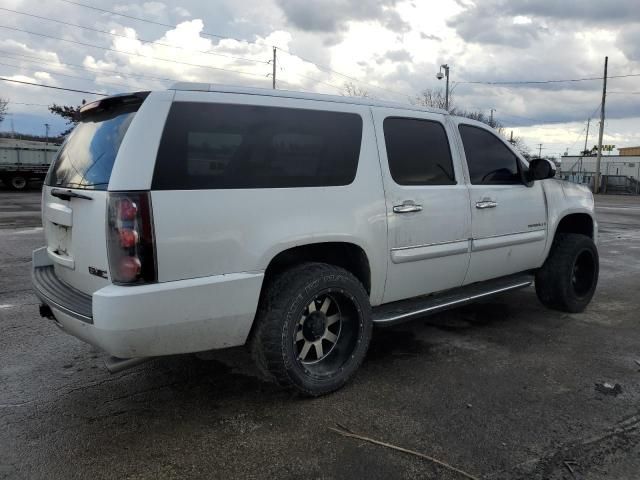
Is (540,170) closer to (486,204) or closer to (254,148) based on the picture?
(486,204)

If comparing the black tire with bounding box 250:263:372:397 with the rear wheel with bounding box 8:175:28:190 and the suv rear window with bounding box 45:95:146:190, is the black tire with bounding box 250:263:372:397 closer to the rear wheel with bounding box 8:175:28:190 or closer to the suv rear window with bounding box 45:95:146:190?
the suv rear window with bounding box 45:95:146:190

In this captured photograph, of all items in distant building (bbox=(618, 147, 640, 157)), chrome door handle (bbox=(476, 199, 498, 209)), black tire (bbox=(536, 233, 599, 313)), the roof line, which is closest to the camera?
the roof line

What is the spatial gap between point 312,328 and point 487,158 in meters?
2.34

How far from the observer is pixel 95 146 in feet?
10.5

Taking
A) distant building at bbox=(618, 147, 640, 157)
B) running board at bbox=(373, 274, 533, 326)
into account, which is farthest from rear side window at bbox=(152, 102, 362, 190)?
distant building at bbox=(618, 147, 640, 157)

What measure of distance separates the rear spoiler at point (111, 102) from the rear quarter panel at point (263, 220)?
239 mm

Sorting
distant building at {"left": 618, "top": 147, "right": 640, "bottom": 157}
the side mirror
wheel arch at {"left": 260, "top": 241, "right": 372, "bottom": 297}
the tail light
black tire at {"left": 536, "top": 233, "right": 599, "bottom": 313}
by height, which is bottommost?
black tire at {"left": 536, "top": 233, "right": 599, "bottom": 313}

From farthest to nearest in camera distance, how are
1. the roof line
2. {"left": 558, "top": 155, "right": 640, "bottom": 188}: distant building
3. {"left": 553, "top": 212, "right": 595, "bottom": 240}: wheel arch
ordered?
{"left": 558, "top": 155, "right": 640, "bottom": 188}: distant building
{"left": 553, "top": 212, "right": 595, "bottom": 240}: wheel arch
the roof line

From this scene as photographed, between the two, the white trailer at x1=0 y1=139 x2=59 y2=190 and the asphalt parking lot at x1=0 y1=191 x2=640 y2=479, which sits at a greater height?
the white trailer at x1=0 y1=139 x2=59 y2=190

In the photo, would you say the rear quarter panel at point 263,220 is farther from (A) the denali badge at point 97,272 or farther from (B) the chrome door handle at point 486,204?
(B) the chrome door handle at point 486,204

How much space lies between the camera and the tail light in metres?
2.73

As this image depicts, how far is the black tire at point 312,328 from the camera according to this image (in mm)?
3211

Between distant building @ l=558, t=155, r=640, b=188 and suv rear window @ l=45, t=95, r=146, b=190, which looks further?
distant building @ l=558, t=155, r=640, b=188

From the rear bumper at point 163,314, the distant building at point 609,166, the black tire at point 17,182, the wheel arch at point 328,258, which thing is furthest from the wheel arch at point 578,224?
the distant building at point 609,166
